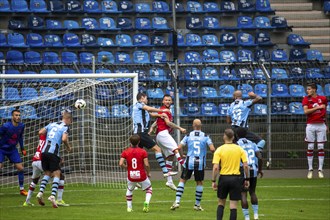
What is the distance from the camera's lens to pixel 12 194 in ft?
67.3

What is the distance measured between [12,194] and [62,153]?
3472 mm

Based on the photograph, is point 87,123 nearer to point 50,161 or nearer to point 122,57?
point 122,57

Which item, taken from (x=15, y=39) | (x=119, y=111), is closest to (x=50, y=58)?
(x=15, y=39)

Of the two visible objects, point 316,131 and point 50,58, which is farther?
point 50,58

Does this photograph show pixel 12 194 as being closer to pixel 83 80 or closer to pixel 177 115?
pixel 83 80

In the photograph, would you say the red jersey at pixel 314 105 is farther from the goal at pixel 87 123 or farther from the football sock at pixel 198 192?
the football sock at pixel 198 192

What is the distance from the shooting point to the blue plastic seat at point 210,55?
28.2 m

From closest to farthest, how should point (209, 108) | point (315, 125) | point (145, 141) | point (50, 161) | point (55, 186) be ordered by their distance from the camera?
1. point (55, 186)
2. point (50, 161)
3. point (145, 141)
4. point (315, 125)
5. point (209, 108)

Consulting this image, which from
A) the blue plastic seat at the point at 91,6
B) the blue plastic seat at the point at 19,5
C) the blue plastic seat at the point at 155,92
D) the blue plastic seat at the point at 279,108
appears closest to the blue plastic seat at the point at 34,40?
the blue plastic seat at the point at 19,5

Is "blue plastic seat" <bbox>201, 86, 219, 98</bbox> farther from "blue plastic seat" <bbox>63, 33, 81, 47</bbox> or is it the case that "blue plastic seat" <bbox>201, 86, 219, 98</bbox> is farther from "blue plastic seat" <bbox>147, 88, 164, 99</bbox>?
"blue plastic seat" <bbox>63, 33, 81, 47</bbox>

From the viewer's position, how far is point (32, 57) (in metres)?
26.7

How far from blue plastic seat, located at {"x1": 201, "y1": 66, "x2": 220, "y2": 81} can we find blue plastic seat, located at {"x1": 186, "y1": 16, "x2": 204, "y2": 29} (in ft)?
8.49

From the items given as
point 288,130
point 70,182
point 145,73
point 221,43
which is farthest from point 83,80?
point 221,43

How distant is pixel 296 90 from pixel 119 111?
22.5ft
